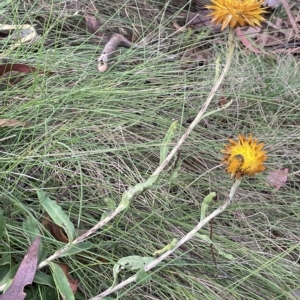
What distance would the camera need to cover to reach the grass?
1.19 metres

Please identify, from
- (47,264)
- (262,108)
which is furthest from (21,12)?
(47,264)

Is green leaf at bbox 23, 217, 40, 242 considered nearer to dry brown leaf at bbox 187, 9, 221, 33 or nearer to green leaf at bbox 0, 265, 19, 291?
green leaf at bbox 0, 265, 19, 291

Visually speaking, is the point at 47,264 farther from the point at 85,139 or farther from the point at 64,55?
the point at 64,55

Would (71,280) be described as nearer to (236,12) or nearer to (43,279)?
(43,279)

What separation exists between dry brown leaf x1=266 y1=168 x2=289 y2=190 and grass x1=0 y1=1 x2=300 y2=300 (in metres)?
0.02

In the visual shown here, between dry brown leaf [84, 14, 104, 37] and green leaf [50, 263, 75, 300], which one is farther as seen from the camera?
dry brown leaf [84, 14, 104, 37]

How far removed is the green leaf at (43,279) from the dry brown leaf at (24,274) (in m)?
0.03

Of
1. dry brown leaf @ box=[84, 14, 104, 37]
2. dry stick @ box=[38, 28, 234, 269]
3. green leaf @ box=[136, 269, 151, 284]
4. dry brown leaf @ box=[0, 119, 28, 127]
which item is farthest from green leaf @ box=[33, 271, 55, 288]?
dry brown leaf @ box=[84, 14, 104, 37]

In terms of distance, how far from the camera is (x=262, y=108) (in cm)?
171

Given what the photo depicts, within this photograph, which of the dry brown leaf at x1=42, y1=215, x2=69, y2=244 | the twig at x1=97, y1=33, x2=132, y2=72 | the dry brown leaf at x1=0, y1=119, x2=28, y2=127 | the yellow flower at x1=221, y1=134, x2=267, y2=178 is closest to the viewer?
the yellow flower at x1=221, y1=134, x2=267, y2=178

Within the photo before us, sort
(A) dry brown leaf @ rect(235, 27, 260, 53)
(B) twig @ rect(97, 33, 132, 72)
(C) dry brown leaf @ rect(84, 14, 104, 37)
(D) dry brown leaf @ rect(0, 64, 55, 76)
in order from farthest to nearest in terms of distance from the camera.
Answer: (A) dry brown leaf @ rect(235, 27, 260, 53) < (C) dry brown leaf @ rect(84, 14, 104, 37) < (B) twig @ rect(97, 33, 132, 72) < (D) dry brown leaf @ rect(0, 64, 55, 76)

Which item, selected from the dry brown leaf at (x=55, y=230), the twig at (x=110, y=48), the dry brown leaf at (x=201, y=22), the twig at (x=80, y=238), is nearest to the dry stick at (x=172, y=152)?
the twig at (x=80, y=238)

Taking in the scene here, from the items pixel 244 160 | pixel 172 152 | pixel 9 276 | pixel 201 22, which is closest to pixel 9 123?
pixel 9 276

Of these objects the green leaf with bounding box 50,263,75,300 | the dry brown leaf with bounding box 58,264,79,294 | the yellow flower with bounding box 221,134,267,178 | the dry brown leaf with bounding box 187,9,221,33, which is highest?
the yellow flower with bounding box 221,134,267,178
